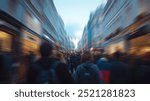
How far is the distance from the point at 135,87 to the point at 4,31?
67 centimetres

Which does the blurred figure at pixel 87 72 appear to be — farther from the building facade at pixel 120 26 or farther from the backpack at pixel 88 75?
the building facade at pixel 120 26

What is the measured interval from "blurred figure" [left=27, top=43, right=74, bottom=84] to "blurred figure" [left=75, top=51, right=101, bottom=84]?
16cm

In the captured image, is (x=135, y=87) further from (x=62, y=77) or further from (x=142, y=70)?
(x=62, y=77)

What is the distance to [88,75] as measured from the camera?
4.95ft

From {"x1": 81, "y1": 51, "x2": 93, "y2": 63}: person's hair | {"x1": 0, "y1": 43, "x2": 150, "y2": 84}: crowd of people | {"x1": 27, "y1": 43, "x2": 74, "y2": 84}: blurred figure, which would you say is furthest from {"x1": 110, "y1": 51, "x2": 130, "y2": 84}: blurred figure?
{"x1": 27, "y1": 43, "x2": 74, "y2": 84}: blurred figure

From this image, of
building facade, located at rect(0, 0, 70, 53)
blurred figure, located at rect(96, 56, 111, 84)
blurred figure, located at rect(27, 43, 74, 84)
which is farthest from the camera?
blurred figure, located at rect(96, 56, 111, 84)

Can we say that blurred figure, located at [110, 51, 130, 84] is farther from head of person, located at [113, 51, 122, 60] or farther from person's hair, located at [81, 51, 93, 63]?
person's hair, located at [81, 51, 93, 63]

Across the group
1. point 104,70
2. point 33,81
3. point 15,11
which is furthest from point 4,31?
point 104,70

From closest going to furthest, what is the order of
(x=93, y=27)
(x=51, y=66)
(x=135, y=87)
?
1. (x=51, y=66)
2. (x=135, y=87)
3. (x=93, y=27)

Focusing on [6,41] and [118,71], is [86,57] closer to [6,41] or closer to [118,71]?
[118,71]

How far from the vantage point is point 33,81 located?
4.46 ft

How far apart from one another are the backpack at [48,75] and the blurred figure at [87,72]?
7.0 inches

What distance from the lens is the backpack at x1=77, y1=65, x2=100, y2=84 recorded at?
148 cm

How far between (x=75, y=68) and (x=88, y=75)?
12cm
